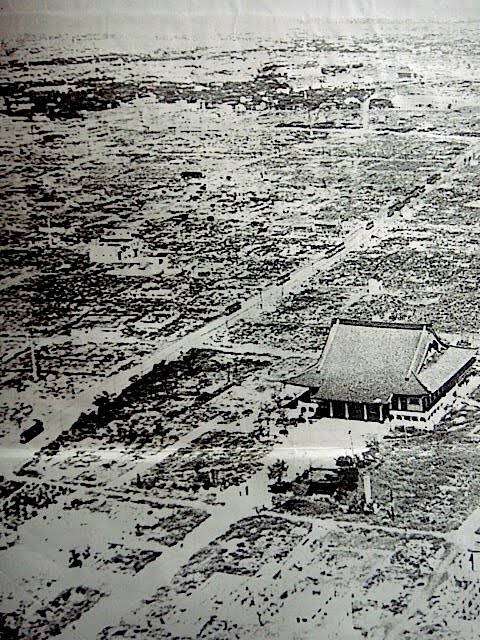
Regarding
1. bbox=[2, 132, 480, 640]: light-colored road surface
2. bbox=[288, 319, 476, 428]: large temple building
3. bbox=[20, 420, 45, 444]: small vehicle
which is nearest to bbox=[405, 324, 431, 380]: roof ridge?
bbox=[288, 319, 476, 428]: large temple building

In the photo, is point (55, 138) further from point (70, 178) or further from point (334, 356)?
point (334, 356)

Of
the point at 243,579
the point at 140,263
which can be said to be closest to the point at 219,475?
the point at 243,579

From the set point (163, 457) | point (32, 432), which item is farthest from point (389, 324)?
point (32, 432)

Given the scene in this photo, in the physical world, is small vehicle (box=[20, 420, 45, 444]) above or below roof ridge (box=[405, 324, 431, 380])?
below

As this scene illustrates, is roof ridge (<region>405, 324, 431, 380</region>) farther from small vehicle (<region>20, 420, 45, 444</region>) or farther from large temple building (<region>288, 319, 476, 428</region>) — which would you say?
small vehicle (<region>20, 420, 45, 444</region>)

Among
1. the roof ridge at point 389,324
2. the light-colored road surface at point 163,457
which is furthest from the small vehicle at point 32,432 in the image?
the roof ridge at point 389,324

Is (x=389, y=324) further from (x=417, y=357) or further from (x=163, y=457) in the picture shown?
(x=163, y=457)
